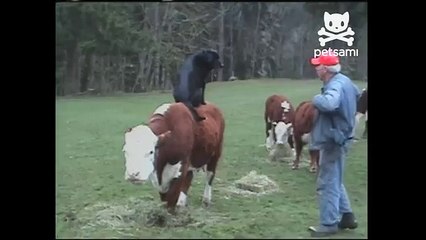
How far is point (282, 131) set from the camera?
4941 mm

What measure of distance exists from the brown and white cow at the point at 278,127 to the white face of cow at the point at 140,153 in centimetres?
76

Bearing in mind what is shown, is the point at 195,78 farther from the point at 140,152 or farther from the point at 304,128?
the point at 304,128

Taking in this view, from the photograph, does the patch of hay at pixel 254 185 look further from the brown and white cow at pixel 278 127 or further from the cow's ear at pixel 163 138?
the cow's ear at pixel 163 138

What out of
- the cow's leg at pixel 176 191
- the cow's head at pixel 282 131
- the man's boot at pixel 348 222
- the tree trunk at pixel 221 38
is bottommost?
the man's boot at pixel 348 222

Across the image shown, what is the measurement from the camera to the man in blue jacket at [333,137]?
15.2 feet

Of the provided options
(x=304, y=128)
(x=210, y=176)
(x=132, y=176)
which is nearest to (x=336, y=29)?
(x=304, y=128)

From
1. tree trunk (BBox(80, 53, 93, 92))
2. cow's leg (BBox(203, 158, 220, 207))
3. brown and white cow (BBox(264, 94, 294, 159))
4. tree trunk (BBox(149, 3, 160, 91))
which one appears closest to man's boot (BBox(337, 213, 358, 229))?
brown and white cow (BBox(264, 94, 294, 159))

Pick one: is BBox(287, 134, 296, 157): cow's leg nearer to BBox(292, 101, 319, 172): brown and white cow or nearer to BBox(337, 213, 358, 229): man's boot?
BBox(292, 101, 319, 172): brown and white cow

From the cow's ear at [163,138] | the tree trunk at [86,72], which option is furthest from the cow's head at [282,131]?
the tree trunk at [86,72]

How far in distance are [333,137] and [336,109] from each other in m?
0.17

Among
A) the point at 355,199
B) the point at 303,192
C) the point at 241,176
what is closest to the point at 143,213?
the point at 241,176

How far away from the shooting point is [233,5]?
4.82m
